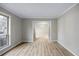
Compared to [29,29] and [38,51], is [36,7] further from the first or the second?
[29,29]

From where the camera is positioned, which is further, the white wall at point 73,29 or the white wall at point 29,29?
the white wall at point 29,29

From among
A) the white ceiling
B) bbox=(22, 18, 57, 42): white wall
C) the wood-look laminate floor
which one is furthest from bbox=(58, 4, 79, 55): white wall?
bbox=(22, 18, 57, 42): white wall

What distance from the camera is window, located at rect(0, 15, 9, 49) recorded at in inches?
182

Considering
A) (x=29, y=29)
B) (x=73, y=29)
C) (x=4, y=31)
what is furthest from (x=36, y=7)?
(x=29, y=29)

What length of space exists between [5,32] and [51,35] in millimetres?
4575

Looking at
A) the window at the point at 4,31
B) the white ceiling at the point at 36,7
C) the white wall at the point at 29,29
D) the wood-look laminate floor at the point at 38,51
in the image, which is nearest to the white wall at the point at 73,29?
the white ceiling at the point at 36,7

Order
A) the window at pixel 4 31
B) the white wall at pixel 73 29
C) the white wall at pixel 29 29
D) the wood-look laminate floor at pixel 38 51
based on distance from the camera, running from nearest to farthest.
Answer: the white wall at pixel 73 29 → the wood-look laminate floor at pixel 38 51 → the window at pixel 4 31 → the white wall at pixel 29 29

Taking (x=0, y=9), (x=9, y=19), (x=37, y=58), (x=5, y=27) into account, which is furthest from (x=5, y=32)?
(x=37, y=58)

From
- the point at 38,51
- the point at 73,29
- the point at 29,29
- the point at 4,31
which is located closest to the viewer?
the point at 73,29

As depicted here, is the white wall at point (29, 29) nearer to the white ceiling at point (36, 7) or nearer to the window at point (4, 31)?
the window at point (4, 31)

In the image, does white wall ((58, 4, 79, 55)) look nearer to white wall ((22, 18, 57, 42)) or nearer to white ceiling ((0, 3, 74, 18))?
white ceiling ((0, 3, 74, 18))

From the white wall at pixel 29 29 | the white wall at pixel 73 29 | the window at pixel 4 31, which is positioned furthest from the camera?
the white wall at pixel 29 29

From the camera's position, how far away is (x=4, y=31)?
4.90m

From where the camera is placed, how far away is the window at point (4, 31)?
4.61 m
